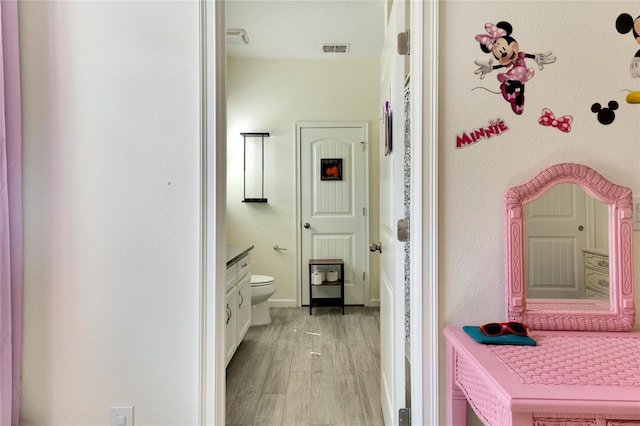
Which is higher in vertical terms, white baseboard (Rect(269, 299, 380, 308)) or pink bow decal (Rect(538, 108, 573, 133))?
pink bow decal (Rect(538, 108, 573, 133))

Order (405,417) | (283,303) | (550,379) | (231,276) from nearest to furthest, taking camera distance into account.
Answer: (550,379)
(405,417)
(231,276)
(283,303)

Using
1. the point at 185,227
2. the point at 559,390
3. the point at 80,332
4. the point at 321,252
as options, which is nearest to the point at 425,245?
the point at 559,390

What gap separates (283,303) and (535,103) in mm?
3294

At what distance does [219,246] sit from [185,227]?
0.15 metres

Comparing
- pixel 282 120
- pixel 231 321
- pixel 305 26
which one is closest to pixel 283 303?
pixel 231 321

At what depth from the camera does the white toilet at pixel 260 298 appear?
320 centimetres

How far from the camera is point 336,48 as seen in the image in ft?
12.3

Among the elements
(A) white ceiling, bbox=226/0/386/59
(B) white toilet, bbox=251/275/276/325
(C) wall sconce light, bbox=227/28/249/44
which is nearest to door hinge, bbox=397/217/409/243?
(B) white toilet, bbox=251/275/276/325

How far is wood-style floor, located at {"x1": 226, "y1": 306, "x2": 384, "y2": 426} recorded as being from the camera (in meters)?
1.95

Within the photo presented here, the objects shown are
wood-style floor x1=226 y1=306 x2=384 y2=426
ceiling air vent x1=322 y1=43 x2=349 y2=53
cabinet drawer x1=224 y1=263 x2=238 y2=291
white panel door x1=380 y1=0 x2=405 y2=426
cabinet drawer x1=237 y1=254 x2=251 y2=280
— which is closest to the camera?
white panel door x1=380 y1=0 x2=405 y2=426

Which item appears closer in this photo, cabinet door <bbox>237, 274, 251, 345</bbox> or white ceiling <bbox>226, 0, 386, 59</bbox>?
cabinet door <bbox>237, 274, 251, 345</bbox>

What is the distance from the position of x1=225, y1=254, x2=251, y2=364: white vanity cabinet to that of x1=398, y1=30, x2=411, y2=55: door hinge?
58.7 inches

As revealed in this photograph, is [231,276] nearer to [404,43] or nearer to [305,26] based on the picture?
[404,43]

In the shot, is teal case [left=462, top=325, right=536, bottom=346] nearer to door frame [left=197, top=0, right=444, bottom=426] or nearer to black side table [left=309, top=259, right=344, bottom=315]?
door frame [left=197, top=0, right=444, bottom=426]
